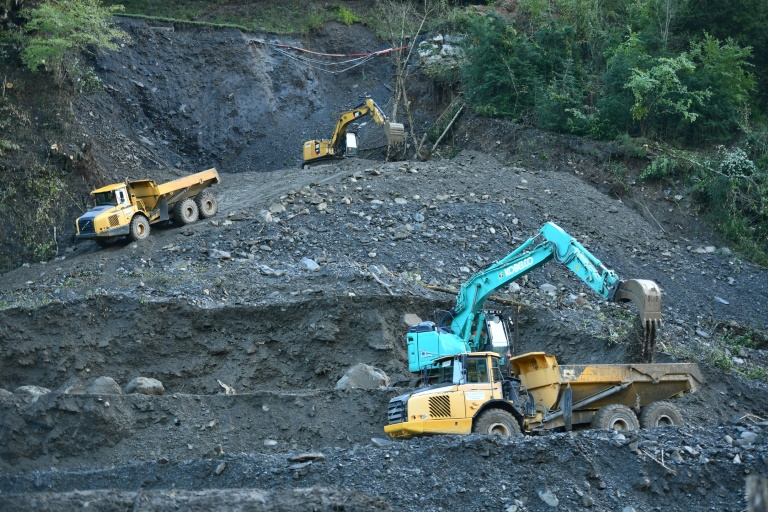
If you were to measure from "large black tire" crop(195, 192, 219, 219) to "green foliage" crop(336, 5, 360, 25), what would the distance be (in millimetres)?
16272

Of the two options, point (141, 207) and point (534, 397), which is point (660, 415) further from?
point (141, 207)

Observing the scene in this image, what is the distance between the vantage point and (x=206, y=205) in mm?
23094

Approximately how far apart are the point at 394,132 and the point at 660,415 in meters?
14.4

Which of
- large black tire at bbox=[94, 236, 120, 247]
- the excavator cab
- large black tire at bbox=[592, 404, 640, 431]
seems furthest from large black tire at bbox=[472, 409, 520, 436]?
the excavator cab

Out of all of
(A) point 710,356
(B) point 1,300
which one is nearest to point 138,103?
(B) point 1,300

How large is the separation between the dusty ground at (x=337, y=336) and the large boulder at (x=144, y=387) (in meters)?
0.87

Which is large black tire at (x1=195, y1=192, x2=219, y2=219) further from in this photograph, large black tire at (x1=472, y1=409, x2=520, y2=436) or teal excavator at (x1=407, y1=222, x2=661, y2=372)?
large black tire at (x1=472, y1=409, x2=520, y2=436)

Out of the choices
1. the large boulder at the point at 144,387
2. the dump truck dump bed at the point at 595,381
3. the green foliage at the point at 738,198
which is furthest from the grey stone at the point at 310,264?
the green foliage at the point at 738,198

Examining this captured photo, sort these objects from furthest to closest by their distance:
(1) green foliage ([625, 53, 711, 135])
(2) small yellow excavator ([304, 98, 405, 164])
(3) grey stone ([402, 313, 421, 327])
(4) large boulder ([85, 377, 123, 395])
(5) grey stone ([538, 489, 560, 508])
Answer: (2) small yellow excavator ([304, 98, 405, 164])
(1) green foliage ([625, 53, 711, 135])
(3) grey stone ([402, 313, 421, 327])
(4) large boulder ([85, 377, 123, 395])
(5) grey stone ([538, 489, 560, 508])

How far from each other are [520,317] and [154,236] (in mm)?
9153

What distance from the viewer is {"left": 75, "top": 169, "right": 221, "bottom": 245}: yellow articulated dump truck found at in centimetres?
2069

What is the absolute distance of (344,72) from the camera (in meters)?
36.3

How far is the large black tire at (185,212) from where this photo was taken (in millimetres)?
22312

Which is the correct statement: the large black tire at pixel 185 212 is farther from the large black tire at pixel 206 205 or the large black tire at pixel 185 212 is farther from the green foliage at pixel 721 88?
the green foliage at pixel 721 88
